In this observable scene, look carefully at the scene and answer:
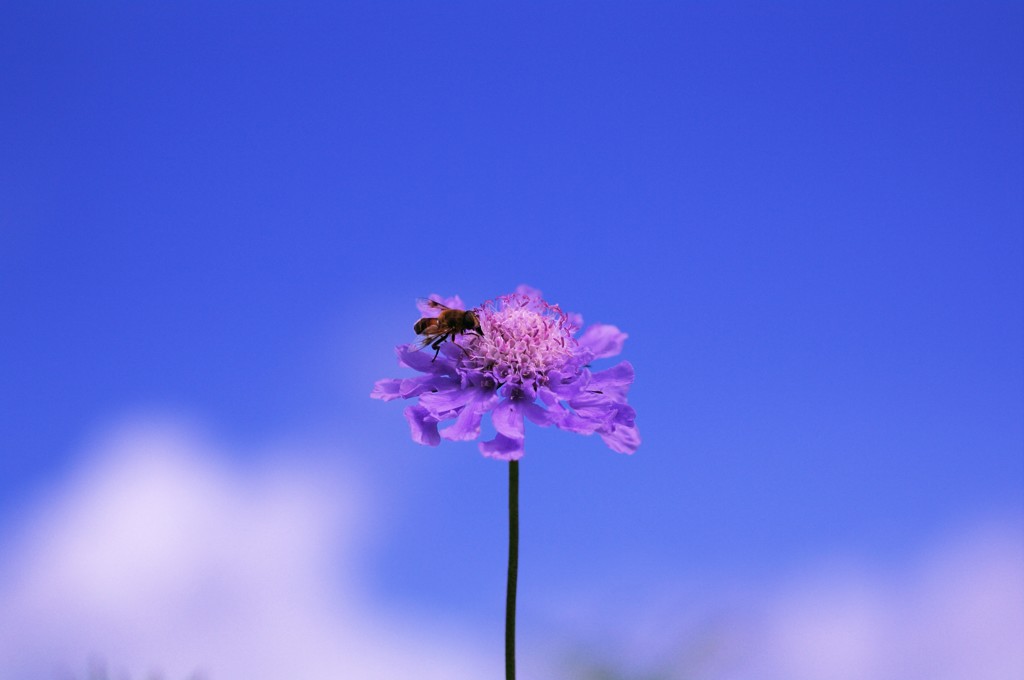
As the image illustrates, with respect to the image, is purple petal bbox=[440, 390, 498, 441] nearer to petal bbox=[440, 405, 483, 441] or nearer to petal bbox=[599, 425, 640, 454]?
petal bbox=[440, 405, 483, 441]

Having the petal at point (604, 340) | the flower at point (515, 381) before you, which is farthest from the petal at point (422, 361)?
the petal at point (604, 340)

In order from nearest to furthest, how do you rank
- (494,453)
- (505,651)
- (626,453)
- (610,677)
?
(505,651), (494,453), (626,453), (610,677)

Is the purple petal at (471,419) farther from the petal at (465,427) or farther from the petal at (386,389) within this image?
the petal at (386,389)

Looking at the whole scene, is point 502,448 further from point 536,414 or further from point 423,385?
point 423,385

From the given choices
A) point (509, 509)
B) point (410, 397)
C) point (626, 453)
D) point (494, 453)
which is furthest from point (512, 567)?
point (410, 397)

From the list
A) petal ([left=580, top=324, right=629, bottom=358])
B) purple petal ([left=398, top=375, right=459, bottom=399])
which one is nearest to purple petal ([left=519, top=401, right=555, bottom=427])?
purple petal ([left=398, top=375, right=459, bottom=399])

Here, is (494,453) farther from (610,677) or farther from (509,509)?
(610,677)

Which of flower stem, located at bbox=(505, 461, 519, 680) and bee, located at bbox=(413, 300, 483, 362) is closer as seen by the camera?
flower stem, located at bbox=(505, 461, 519, 680)
